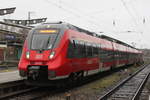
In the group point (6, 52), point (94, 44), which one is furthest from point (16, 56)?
point (94, 44)

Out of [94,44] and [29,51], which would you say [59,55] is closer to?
[29,51]

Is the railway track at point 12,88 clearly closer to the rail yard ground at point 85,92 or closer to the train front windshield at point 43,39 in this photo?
the rail yard ground at point 85,92

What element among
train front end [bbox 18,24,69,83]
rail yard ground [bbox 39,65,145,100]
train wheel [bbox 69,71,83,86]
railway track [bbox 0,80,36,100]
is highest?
train front end [bbox 18,24,69,83]

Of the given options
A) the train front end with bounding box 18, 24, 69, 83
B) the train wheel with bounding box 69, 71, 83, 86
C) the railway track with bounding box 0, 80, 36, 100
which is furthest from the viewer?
the train wheel with bounding box 69, 71, 83, 86

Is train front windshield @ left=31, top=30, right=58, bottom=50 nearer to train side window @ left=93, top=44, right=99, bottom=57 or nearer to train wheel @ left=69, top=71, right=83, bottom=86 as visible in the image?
train wheel @ left=69, top=71, right=83, bottom=86

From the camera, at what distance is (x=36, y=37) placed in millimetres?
11781

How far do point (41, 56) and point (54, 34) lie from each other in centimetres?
132

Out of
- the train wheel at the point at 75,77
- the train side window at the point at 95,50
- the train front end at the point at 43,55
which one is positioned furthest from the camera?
the train side window at the point at 95,50

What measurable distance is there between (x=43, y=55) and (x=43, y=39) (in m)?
0.92

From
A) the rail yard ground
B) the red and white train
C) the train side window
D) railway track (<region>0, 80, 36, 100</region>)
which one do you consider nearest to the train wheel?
the red and white train

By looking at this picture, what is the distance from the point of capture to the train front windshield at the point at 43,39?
11.3 m

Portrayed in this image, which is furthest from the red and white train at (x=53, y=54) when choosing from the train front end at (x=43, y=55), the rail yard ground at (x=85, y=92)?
the rail yard ground at (x=85, y=92)

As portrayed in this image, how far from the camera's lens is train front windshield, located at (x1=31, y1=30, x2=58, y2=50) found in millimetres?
11328

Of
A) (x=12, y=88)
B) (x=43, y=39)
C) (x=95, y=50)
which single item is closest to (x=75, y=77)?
(x=43, y=39)
